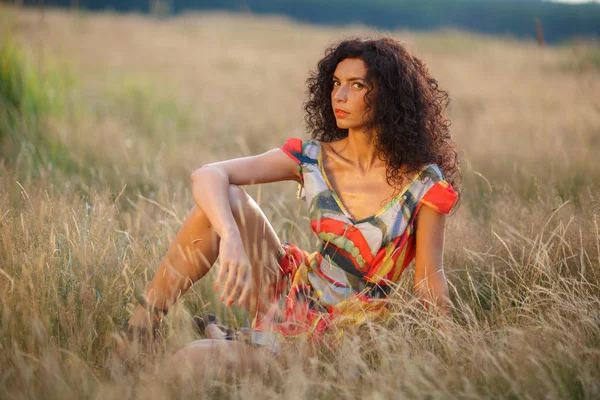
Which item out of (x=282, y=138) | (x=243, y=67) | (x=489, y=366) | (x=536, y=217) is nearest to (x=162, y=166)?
(x=282, y=138)

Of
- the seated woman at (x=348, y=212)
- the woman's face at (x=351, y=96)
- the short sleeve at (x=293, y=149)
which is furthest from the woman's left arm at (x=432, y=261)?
the short sleeve at (x=293, y=149)

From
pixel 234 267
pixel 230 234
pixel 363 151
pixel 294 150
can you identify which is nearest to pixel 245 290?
pixel 234 267

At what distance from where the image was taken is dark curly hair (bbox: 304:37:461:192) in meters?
2.28

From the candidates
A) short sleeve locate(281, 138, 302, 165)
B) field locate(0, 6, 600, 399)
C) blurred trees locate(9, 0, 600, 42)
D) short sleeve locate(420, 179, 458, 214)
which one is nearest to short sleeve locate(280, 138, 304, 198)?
short sleeve locate(281, 138, 302, 165)

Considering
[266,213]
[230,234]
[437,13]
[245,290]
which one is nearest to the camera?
[245,290]

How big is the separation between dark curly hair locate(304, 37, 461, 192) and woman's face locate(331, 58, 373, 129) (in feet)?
0.07

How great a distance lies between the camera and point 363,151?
7.82 ft

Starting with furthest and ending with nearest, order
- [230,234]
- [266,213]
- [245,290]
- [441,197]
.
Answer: [266,213] → [441,197] → [230,234] → [245,290]

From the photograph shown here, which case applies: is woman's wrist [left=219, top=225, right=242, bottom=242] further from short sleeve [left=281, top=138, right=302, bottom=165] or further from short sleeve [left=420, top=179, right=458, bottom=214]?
short sleeve [left=420, top=179, right=458, bottom=214]

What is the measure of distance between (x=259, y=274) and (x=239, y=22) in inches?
702

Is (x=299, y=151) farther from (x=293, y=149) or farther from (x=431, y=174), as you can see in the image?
(x=431, y=174)

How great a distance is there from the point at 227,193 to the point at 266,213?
146 cm

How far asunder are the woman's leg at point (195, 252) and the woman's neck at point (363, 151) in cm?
43

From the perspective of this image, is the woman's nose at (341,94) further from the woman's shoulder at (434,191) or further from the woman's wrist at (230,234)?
the woman's wrist at (230,234)
